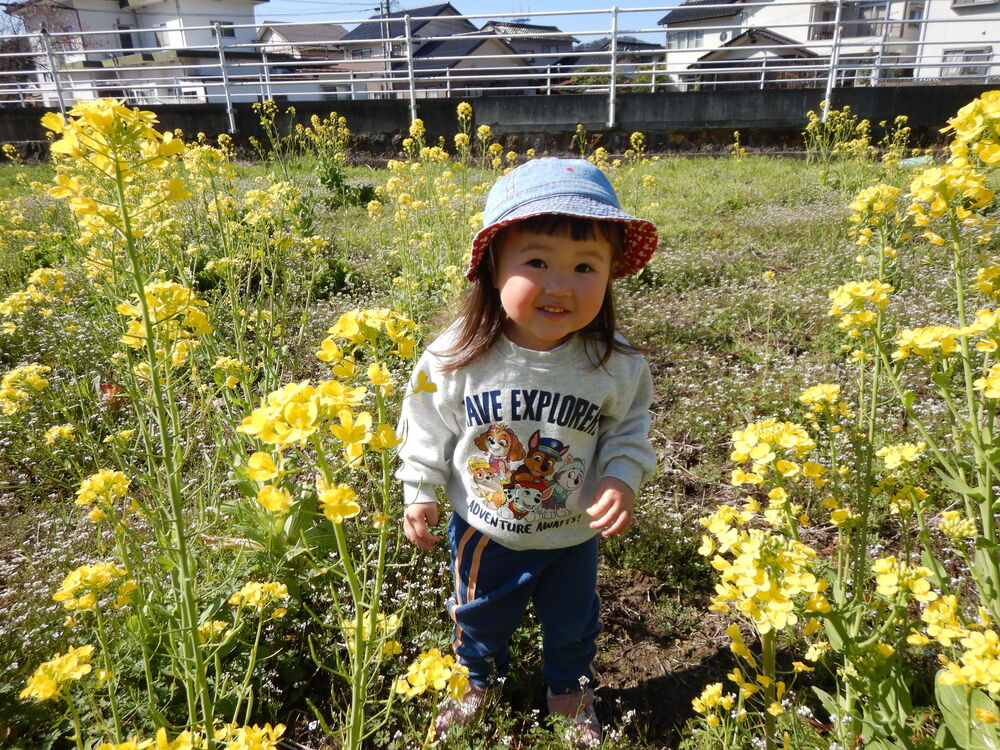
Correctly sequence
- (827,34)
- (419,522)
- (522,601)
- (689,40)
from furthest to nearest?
(689,40) < (827,34) < (522,601) < (419,522)

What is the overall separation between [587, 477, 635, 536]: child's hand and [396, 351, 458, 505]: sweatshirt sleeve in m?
0.41

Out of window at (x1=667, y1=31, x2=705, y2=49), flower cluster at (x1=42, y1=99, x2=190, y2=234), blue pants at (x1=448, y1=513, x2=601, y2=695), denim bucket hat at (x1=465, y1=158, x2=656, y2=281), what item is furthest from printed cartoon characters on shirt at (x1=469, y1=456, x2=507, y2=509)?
window at (x1=667, y1=31, x2=705, y2=49)

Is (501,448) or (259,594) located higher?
(501,448)

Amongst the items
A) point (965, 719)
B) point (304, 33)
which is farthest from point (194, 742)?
point (304, 33)

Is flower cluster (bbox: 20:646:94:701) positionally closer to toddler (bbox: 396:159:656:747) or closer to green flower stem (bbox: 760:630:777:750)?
toddler (bbox: 396:159:656:747)

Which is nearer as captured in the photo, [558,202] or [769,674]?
[769,674]

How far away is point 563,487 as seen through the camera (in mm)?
1669

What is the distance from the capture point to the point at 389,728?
179cm

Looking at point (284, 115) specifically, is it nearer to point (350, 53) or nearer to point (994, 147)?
point (994, 147)

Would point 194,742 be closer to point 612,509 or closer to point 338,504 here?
point 338,504

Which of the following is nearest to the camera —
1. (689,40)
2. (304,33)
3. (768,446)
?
(768,446)

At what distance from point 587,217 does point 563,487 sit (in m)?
0.68

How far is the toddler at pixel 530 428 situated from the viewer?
1.56 m

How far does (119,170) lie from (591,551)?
1429 millimetres
